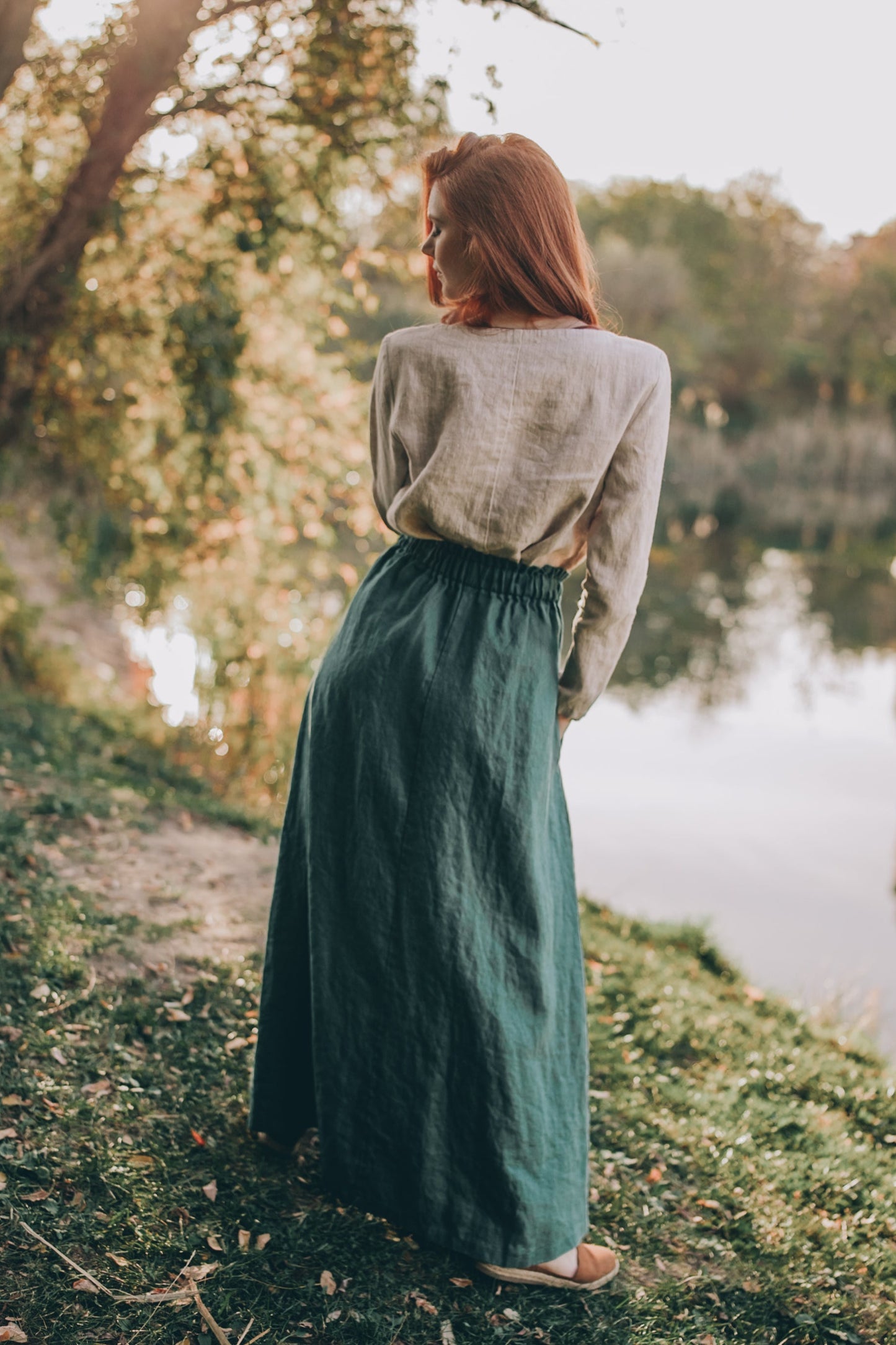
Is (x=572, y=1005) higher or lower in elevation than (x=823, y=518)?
lower

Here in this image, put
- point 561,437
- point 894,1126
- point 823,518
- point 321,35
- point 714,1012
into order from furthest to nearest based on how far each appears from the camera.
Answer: point 823,518
point 321,35
point 714,1012
point 894,1126
point 561,437

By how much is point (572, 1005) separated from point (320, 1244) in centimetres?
67

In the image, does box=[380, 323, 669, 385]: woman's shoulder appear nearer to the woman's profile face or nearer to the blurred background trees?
the woman's profile face

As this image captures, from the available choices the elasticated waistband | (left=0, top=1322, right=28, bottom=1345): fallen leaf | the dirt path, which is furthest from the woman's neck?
the dirt path

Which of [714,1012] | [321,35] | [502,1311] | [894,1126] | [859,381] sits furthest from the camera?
[859,381]

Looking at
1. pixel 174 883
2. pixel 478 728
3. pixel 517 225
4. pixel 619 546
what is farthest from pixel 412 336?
pixel 174 883

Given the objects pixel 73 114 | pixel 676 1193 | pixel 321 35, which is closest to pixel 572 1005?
pixel 676 1193

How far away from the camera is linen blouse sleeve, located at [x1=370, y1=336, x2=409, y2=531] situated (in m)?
2.01

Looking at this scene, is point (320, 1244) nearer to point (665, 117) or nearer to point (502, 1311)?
point (502, 1311)

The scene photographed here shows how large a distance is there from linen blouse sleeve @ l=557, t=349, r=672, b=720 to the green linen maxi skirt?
63 mm

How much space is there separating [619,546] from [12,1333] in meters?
1.63

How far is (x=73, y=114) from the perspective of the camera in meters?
4.79

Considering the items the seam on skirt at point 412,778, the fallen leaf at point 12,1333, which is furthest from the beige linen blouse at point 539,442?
the fallen leaf at point 12,1333

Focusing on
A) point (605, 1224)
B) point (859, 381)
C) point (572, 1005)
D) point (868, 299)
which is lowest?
point (605, 1224)
